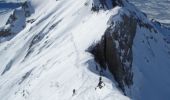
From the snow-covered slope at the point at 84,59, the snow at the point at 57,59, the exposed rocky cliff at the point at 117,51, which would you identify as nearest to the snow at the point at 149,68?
the snow-covered slope at the point at 84,59

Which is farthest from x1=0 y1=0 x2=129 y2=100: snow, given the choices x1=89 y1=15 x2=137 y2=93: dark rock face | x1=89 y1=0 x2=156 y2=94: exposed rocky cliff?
x1=89 y1=15 x2=137 y2=93: dark rock face

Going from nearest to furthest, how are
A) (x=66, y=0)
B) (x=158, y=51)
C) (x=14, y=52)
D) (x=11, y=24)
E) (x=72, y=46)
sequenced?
(x=72, y=46), (x=158, y=51), (x=14, y=52), (x=66, y=0), (x=11, y=24)

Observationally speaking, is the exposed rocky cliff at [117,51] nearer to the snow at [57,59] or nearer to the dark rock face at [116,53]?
the dark rock face at [116,53]

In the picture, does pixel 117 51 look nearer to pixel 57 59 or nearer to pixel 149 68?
pixel 57 59

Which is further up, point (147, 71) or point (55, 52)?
point (55, 52)

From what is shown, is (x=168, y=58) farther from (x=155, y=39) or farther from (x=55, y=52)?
(x=55, y=52)

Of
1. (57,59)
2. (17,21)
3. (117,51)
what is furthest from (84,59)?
(17,21)

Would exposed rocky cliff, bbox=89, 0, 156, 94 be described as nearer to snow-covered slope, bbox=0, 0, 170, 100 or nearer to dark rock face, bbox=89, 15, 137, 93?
dark rock face, bbox=89, 15, 137, 93

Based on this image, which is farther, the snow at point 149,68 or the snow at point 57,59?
the snow at point 149,68

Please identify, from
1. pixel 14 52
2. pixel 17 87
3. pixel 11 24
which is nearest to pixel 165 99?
pixel 17 87
